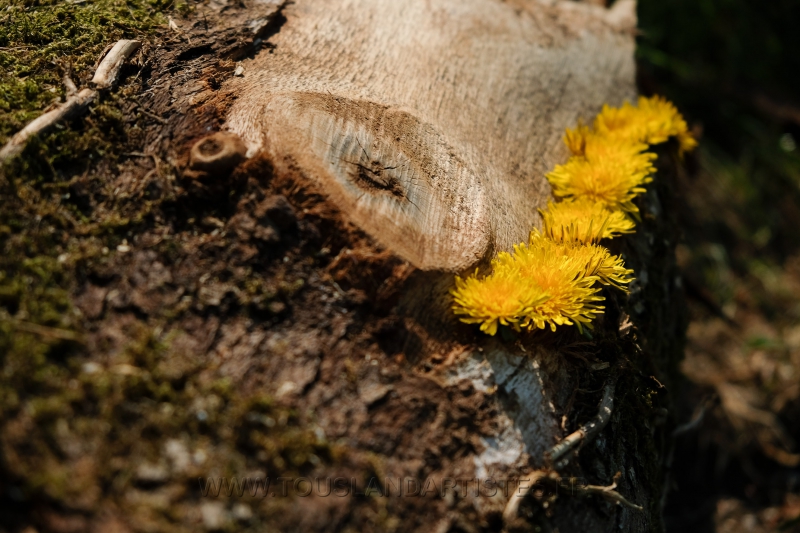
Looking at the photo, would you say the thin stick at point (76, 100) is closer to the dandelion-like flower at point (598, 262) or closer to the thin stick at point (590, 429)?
the dandelion-like flower at point (598, 262)

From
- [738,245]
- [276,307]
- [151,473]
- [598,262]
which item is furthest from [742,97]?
[151,473]

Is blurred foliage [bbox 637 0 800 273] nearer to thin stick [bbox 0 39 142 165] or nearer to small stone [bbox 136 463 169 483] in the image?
thin stick [bbox 0 39 142 165]

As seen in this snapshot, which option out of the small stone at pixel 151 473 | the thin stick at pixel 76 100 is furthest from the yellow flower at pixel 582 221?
the thin stick at pixel 76 100

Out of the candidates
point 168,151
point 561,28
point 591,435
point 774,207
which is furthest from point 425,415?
point 774,207

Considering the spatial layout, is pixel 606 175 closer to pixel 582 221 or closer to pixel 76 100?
pixel 582 221

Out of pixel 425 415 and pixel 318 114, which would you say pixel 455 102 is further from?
pixel 425 415

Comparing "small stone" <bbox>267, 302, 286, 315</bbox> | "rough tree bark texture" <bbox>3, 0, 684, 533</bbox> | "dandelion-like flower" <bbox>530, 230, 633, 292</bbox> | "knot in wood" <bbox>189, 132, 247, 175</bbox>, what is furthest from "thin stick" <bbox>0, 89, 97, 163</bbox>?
"dandelion-like flower" <bbox>530, 230, 633, 292</bbox>

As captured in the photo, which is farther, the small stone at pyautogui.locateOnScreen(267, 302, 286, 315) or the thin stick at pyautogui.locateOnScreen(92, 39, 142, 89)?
the thin stick at pyautogui.locateOnScreen(92, 39, 142, 89)
